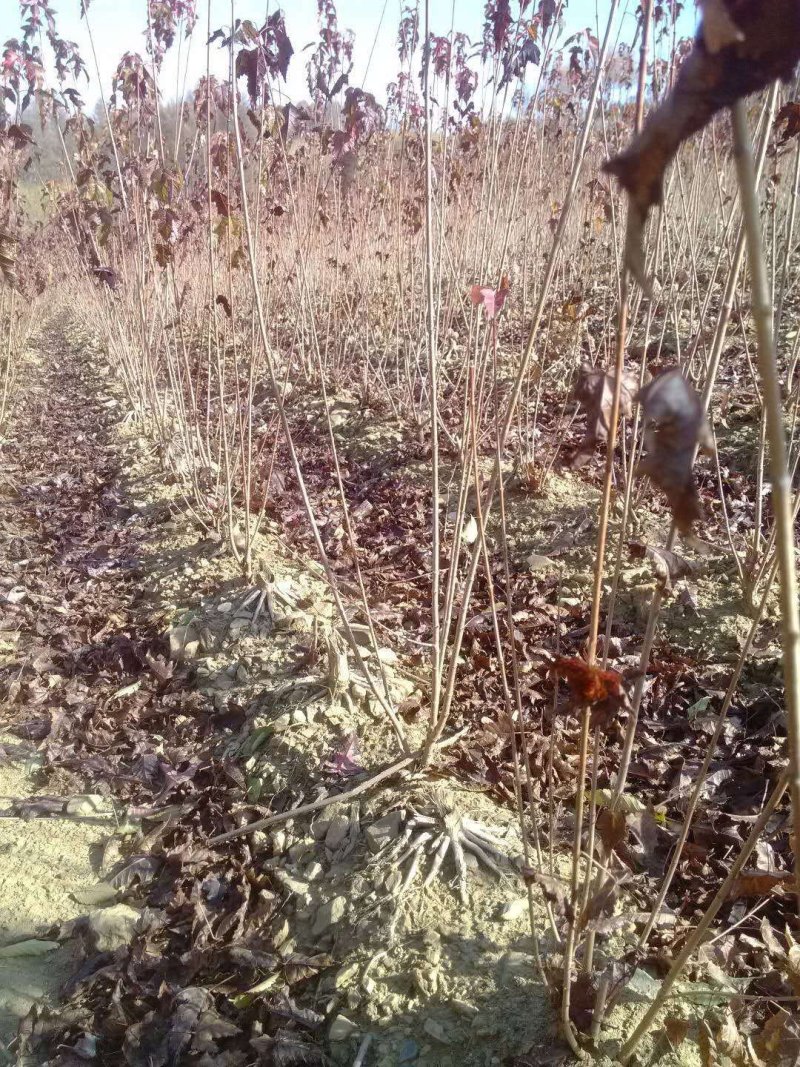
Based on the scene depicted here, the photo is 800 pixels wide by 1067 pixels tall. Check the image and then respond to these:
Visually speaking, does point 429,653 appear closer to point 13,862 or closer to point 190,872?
point 190,872

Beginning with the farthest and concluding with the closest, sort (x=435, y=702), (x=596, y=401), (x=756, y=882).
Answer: (x=435, y=702)
(x=756, y=882)
(x=596, y=401)

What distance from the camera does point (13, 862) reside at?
1.88m

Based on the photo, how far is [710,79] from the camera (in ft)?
1.39

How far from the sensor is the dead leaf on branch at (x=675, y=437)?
0.48 m

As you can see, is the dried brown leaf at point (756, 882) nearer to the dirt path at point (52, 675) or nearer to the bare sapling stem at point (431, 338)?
the bare sapling stem at point (431, 338)

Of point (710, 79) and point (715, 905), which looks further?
point (715, 905)

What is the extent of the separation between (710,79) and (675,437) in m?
0.22

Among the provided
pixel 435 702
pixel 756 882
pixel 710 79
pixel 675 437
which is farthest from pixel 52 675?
pixel 710 79

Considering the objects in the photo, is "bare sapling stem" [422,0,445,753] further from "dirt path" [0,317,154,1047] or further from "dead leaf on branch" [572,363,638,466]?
"dirt path" [0,317,154,1047]


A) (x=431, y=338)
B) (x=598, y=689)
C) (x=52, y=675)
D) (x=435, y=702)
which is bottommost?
(x=52, y=675)

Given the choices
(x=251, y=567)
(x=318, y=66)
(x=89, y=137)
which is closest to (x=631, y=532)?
(x=251, y=567)

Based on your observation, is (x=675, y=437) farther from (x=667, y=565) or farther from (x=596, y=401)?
(x=667, y=565)

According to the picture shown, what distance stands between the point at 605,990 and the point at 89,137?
4.82 m

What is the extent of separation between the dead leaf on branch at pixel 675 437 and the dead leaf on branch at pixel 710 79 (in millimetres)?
95
